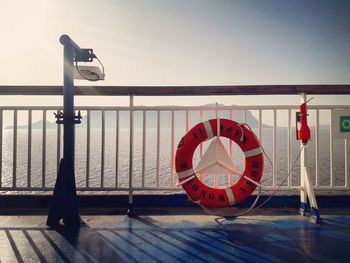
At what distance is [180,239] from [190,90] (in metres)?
1.08

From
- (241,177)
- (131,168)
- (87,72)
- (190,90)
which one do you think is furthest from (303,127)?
(87,72)

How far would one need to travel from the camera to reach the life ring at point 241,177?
6.14 ft

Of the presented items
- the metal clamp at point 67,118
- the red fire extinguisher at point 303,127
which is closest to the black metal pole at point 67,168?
the metal clamp at point 67,118

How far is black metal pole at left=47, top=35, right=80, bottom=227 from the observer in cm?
176

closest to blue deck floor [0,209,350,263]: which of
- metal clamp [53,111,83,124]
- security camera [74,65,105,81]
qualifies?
metal clamp [53,111,83,124]

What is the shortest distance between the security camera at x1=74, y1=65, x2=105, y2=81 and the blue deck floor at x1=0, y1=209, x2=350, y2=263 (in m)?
1.02

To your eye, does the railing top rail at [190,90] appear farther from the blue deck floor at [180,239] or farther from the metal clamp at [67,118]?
the blue deck floor at [180,239]

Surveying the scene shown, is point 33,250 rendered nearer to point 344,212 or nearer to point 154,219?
point 154,219

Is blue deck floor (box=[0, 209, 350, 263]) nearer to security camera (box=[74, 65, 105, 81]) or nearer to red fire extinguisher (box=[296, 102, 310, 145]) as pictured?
red fire extinguisher (box=[296, 102, 310, 145])

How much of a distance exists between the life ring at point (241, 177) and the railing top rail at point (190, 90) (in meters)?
0.26

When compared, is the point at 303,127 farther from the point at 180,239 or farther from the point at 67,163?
the point at 67,163

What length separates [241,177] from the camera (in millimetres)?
1910

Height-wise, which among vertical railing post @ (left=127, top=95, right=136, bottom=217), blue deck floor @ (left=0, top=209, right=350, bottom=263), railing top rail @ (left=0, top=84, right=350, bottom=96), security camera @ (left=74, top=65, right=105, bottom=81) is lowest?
blue deck floor @ (left=0, top=209, right=350, bottom=263)

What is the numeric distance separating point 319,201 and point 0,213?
251 centimetres
